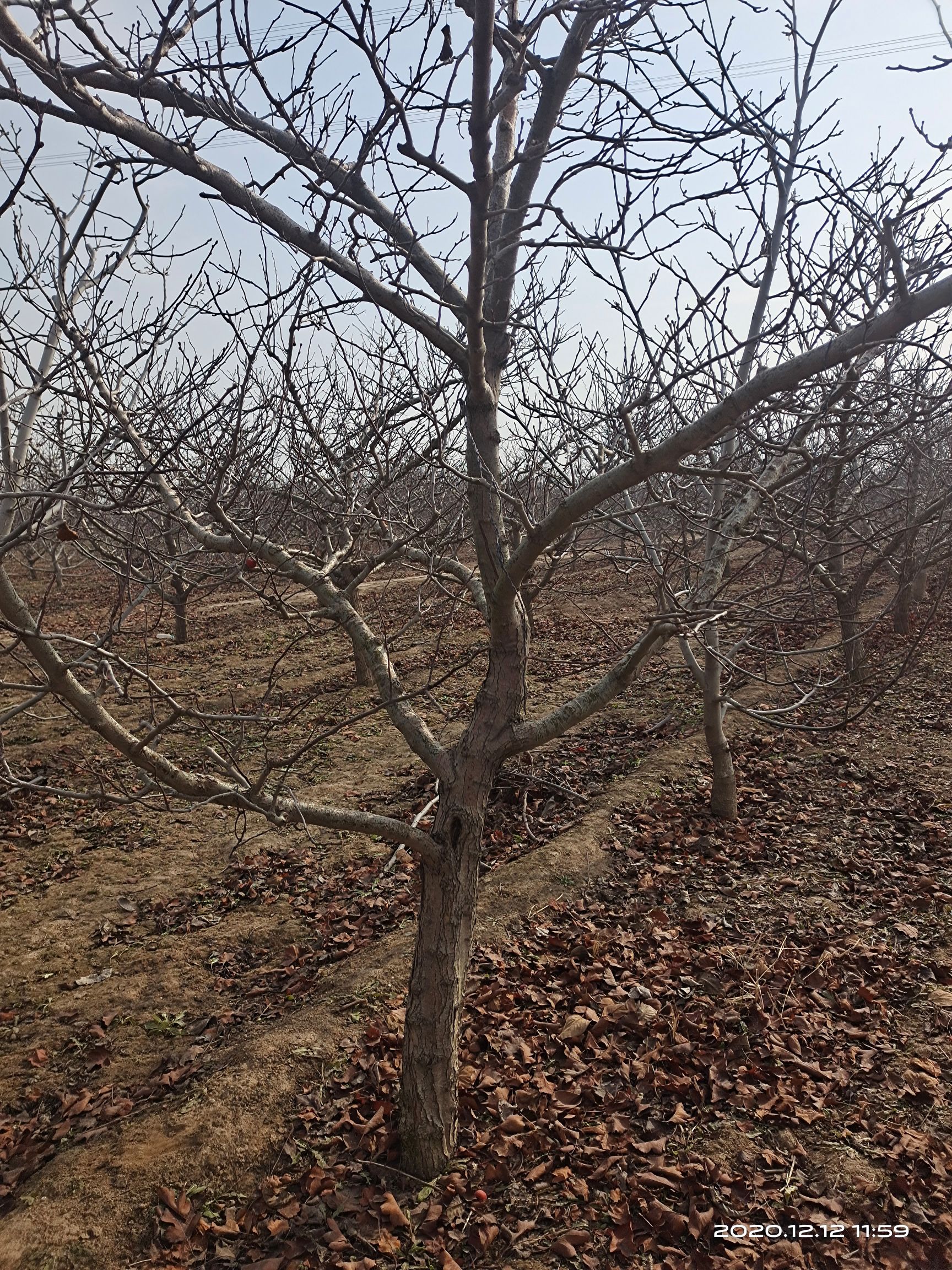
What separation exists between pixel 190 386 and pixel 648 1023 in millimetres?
4367

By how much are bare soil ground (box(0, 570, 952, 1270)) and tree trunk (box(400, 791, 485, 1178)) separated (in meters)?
0.18

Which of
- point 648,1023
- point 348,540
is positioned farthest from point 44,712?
point 648,1023

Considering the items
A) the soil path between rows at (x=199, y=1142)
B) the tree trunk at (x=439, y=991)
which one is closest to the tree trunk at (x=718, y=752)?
the soil path between rows at (x=199, y=1142)

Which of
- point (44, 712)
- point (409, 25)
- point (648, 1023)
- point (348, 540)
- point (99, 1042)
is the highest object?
point (409, 25)

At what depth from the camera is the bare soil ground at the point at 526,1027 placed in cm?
302

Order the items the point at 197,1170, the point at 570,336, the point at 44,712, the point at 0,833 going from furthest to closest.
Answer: the point at 44,712
the point at 570,336
the point at 0,833
the point at 197,1170

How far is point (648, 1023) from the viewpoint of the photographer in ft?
13.2

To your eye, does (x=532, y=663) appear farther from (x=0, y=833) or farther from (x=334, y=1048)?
(x=334, y=1048)

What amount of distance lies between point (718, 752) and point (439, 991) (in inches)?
147

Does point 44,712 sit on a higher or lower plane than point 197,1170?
higher

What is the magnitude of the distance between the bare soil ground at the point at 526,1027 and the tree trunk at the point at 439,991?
184mm
